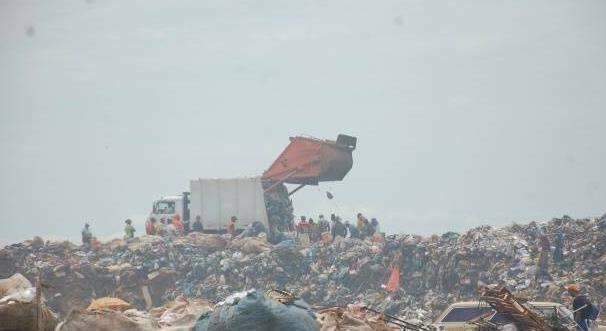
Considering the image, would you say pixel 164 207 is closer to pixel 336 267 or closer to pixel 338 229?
pixel 338 229

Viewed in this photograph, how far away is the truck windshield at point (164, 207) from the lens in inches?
1240

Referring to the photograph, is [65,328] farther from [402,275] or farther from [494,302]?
[402,275]

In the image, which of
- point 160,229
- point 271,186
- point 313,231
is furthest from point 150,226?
point 313,231

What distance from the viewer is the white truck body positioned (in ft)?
99.9

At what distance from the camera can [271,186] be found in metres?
30.8

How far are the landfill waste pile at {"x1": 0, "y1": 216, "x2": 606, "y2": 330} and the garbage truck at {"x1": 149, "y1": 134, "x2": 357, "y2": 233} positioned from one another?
1452 mm

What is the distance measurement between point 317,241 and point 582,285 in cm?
1017

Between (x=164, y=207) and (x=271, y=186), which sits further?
(x=164, y=207)

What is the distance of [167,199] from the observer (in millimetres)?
31641

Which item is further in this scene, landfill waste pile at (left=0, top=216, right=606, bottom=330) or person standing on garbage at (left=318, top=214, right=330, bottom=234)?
person standing on garbage at (left=318, top=214, right=330, bottom=234)

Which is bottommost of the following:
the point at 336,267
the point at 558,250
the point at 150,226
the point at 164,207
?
the point at 336,267

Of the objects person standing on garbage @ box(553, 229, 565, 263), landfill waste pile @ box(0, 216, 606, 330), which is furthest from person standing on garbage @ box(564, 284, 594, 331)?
person standing on garbage @ box(553, 229, 565, 263)

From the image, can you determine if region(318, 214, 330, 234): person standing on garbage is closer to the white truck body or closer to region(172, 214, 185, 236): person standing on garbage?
the white truck body

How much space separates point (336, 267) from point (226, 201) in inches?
218
